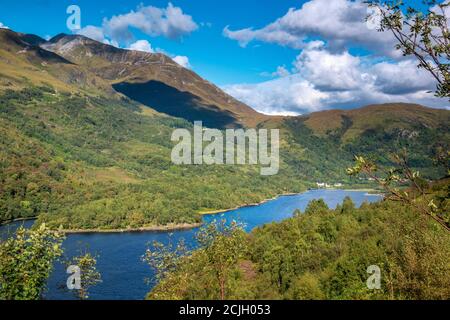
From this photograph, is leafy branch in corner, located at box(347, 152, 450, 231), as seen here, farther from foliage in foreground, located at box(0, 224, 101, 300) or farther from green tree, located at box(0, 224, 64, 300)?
green tree, located at box(0, 224, 64, 300)

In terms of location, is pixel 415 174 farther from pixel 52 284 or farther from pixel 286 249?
pixel 52 284

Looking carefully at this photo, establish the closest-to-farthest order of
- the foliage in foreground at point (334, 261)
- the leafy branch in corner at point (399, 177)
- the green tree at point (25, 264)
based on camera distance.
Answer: the leafy branch in corner at point (399, 177) → the green tree at point (25, 264) → the foliage in foreground at point (334, 261)

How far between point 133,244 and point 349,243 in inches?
4449

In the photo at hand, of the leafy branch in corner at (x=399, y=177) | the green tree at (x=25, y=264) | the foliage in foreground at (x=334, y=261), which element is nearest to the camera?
the leafy branch in corner at (x=399, y=177)

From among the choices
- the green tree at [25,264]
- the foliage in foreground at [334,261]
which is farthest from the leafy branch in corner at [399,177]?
the green tree at [25,264]

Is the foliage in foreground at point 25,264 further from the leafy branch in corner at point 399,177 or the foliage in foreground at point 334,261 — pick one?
the leafy branch in corner at point 399,177

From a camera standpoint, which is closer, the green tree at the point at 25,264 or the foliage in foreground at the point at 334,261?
the green tree at the point at 25,264

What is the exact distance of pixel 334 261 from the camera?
8962cm

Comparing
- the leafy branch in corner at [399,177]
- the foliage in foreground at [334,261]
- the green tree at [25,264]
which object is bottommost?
the foliage in foreground at [334,261]

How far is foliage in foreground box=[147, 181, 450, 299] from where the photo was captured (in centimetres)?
3403

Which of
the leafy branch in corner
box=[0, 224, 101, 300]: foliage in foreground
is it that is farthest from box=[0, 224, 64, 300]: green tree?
the leafy branch in corner

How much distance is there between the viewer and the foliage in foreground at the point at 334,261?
1340 inches

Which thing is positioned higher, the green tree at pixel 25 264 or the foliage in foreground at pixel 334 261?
the green tree at pixel 25 264

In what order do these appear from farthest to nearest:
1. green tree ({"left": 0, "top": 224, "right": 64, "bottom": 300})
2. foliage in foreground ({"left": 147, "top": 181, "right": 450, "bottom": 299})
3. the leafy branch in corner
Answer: foliage in foreground ({"left": 147, "top": 181, "right": 450, "bottom": 299}), green tree ({"left": 0, "top": 224, "right": 64, "bottom": 300}), the leafy branch in corner
